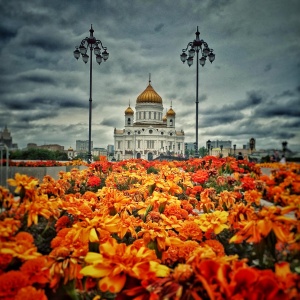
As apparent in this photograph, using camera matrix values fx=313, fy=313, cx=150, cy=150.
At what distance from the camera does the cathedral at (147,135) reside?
75.8 meters

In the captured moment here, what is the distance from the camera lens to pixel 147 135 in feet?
256

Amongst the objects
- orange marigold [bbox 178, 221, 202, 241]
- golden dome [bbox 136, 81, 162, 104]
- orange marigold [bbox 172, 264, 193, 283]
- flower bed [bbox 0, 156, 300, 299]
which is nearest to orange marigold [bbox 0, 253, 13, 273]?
flower bed [bbox 0, 156, 300, 299]

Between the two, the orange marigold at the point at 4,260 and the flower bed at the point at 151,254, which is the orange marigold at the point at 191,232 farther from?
the orange marigold at the point at 4,260

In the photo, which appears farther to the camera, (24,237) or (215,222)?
(215,222)

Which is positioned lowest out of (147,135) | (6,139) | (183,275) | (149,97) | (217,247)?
(217,247)

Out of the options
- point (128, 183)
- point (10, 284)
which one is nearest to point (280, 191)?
point (10, 284)

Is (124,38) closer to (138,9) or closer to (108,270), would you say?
(138,9)

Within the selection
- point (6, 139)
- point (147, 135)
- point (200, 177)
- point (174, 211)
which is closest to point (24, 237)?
point (6, 139)

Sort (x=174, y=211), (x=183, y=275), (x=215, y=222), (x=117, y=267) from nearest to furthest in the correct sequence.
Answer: (x=183, y=275) < (x=117, y=267) < (x=215, y=222) < (x=174, y=211)

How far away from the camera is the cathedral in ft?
249

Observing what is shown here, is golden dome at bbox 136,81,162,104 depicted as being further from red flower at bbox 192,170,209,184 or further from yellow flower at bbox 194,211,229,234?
yellow flower at bbox 194,211,229,234

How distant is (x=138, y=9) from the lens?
6.66 feet

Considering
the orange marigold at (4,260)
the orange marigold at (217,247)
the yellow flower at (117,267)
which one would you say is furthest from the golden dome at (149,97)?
the yellow flower at (117,267)

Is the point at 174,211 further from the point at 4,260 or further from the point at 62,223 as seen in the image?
the point at 4,260
